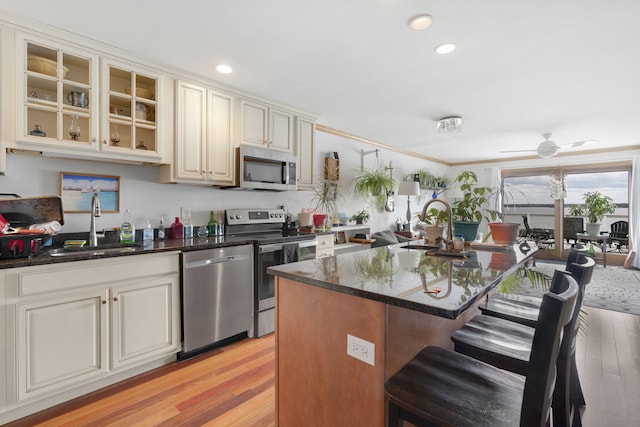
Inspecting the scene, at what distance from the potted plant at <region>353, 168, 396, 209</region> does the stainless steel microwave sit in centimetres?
169

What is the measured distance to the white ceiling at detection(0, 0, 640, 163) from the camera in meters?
1.80

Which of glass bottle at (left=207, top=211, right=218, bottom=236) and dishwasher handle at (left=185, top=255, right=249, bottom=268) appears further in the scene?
glass bottle at (left=207, top=211, right=218, bottom=236)

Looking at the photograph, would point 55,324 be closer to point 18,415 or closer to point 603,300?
point 18,415

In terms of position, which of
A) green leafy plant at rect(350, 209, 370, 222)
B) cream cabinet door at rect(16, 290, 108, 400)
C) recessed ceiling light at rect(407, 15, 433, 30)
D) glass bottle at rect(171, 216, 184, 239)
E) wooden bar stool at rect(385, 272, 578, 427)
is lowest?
cream cabinet door at rect(16, 290, 108, 400)

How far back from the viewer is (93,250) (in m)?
2.17

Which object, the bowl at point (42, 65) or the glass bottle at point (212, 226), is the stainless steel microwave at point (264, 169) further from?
the bowl at point (42, 65)

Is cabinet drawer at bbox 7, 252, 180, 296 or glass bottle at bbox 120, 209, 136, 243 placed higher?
glass bottle at bbox 120, 209, 136, 243

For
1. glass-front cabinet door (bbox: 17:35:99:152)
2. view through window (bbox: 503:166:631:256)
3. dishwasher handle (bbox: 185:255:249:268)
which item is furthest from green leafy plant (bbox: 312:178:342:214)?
view through window (bbox: 503:166:631:256)

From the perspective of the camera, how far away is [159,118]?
99.9 inches

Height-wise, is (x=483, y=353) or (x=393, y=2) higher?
(x=393, y=2)

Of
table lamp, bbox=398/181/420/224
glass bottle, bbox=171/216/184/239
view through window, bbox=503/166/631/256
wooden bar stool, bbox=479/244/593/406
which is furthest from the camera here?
view through window, bbox=503/166/631/256

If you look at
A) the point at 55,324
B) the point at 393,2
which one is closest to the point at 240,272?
the point at 55,324

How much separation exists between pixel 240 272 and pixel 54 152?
1588 millimetres

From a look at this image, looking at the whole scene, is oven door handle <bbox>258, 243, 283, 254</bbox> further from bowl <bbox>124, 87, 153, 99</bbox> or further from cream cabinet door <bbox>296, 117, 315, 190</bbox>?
bowl <bbox>124, 87, 153, 99</bbox>
